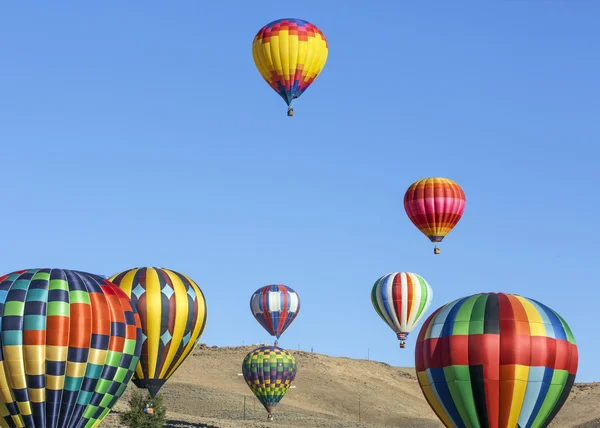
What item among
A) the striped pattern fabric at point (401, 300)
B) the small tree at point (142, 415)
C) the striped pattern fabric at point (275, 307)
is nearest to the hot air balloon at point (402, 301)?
the striped pattern fabric at point (401, 300)

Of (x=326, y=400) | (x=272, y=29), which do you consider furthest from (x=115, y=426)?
(x=326, y=400)

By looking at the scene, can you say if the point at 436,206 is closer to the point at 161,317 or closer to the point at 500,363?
the point at 161,317

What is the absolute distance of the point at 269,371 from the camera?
264ft

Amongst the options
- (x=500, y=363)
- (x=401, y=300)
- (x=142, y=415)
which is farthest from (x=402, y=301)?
(x=500, y=363)

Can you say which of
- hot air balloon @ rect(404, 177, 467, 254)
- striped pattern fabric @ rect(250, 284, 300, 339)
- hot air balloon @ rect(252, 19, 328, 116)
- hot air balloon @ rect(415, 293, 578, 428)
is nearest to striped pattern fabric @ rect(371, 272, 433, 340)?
hot air balloon @ rect(404, 177, 467, 254)

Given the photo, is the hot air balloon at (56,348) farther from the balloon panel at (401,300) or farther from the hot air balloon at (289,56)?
the balloon panel at (401,300)

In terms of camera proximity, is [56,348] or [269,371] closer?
[56,348]

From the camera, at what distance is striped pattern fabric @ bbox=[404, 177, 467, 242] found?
73625mm

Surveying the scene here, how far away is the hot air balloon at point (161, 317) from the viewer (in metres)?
53.8

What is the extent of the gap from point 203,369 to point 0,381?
7630 cm

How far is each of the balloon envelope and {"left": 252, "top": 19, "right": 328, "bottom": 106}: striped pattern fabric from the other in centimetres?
2191

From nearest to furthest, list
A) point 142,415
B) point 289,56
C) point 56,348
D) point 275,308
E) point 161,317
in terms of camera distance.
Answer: point 56,348 → point 161,317 → point 142,415 → point 289,56 → point 275,308

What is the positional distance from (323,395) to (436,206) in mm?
43722

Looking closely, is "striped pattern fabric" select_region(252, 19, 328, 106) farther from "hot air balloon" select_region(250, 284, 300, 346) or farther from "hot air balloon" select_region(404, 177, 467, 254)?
"hot air balloon" select_region(250, 284, 300, 346)
